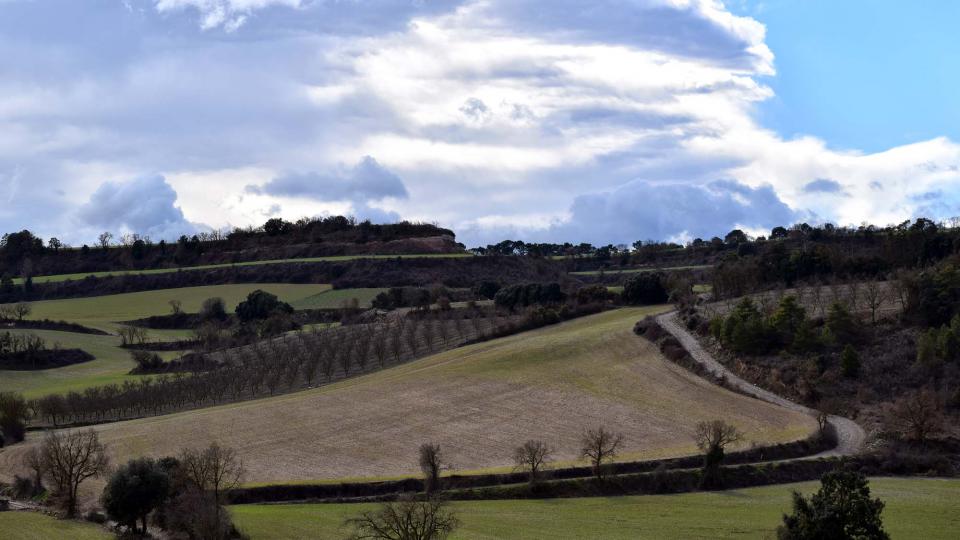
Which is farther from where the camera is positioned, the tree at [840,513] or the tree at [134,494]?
the tree at [134,494]

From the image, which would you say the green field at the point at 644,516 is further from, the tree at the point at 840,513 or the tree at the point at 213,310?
the tree at the point at 213,310

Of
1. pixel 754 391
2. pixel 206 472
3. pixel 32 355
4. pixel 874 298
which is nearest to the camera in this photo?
pixel 206 472

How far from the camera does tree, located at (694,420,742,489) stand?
7812 centimetres

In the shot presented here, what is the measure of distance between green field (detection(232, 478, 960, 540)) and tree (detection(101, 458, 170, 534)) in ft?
16.2

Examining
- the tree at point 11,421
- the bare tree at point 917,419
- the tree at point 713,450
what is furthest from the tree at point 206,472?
the bare tree at point 917,419

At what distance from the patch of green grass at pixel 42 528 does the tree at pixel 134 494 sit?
1452 mm

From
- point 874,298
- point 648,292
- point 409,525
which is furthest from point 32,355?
point 409,525

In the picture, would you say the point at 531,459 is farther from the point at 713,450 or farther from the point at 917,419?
the point at 917,419

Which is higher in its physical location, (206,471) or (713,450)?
(713,450)

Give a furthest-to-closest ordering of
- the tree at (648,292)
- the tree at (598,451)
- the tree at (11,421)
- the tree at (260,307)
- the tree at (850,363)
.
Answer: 1. the tree at (260,307)
2. the tree at (648,292)
3. the tree at (850,363)
4. the tree at (11,421)
5. the tree at (598,451)

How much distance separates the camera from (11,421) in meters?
105

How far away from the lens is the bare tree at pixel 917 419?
287 ft

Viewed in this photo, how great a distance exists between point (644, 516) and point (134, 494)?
99.4ft

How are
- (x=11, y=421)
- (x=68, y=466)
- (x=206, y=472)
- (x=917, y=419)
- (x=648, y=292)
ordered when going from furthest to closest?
(x=648, y=292)
(x=11, y=421)
(x=917, y=419)
(x=68, y=466)
(x=206, y=472)
